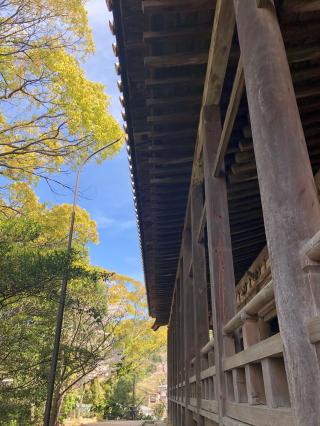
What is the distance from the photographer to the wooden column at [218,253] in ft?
9.18

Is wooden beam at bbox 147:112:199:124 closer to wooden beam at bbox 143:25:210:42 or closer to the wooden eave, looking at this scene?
the wooden eave

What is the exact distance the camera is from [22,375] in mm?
9391

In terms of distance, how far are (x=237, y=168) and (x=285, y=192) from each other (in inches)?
115

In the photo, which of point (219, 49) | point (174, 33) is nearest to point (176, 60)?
point (174, 33)

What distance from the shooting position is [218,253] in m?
3.12

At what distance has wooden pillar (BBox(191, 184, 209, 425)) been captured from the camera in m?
4.45

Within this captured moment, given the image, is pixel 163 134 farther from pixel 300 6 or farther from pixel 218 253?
pixel 300 6

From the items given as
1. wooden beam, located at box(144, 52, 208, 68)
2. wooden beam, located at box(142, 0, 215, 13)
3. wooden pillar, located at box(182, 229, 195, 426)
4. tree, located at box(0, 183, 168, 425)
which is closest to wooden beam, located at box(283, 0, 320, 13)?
wooden beam, located at box(142, 0, 215, 13)

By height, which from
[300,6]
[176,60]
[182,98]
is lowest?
[300,6]

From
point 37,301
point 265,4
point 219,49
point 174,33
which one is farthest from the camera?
point 37,301

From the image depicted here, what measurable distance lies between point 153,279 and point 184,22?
766 centimetres

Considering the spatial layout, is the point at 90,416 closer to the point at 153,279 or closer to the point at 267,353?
the point at 153,279

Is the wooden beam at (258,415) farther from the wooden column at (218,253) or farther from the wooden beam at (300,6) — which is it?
the wooden beam at (300,6)

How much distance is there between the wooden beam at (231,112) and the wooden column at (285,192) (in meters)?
0.42
